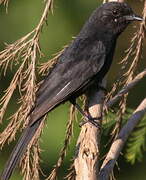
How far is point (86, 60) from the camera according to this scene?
4.73m

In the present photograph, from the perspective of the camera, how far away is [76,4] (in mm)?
5746

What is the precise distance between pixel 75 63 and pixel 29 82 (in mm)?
1207

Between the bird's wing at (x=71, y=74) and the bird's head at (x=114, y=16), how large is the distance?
20cm

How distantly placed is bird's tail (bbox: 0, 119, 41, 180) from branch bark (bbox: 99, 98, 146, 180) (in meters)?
0.56

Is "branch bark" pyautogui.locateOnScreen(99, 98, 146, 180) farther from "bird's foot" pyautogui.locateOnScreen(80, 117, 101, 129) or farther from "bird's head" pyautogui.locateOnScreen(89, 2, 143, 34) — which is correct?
"bird's head" pyautogui.locateOnScreen(89, 2, 143, 34)

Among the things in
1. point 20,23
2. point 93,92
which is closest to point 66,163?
point 20,23

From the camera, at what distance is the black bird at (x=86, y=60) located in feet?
14.4

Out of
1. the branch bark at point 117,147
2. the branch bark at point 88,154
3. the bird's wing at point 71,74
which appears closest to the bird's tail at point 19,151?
the bird's wing at point 71,74

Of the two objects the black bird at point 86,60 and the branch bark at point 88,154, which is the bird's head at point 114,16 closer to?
the black bird at point 86,60

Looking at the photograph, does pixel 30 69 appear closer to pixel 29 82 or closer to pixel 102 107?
pixel 29 82

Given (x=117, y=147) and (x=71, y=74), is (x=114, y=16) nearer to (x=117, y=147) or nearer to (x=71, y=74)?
(x=71, y=74)

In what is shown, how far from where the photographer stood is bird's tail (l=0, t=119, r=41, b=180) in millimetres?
3805

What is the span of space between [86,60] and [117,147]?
1.23 metres

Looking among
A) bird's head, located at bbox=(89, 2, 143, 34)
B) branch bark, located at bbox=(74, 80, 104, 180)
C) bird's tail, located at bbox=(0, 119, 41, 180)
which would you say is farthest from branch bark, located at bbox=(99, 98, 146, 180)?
bird's head, located at bbox=(89, 2, 143, 34)
